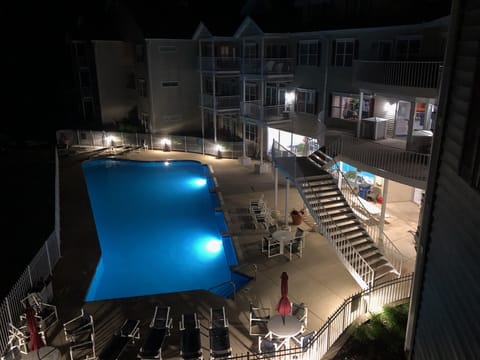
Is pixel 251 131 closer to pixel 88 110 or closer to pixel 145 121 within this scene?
pixel 145 121

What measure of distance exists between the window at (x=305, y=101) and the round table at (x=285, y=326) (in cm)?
1532

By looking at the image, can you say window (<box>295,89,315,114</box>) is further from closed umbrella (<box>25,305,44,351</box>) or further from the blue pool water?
closed umbrella (<box>25,305,44,351</box>)

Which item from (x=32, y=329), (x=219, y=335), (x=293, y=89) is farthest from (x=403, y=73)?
(x=32, y=329)

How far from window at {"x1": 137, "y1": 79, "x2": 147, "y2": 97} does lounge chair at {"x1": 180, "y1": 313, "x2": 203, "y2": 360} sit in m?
24.0

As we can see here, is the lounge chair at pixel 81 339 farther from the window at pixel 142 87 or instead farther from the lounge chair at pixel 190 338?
the window at pixel 142 87

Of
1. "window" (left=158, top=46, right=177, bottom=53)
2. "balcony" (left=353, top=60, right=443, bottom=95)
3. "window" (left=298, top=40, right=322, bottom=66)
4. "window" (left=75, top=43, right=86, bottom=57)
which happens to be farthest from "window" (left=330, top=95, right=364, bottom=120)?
"window" (left=75, top=43, right=86, bottom=57)

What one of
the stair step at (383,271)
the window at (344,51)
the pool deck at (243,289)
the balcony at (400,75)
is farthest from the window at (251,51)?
the stair step at (383,271)

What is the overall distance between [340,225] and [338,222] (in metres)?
0.20

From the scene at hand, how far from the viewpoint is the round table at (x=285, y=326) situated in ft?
29.1

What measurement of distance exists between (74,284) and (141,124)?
2222cm

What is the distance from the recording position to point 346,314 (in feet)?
31.4

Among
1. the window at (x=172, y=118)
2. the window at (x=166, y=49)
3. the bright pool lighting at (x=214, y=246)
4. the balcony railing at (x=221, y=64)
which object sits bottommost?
the bright pool lighting at (x=214, y=246)

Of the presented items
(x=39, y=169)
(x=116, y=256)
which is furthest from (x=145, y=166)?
(x=116, y=256)

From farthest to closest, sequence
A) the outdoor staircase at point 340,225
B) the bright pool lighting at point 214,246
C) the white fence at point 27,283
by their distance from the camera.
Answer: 1. the bright pool lighting at point 214,246
2. the outdoor staircase at point 340,225
3. the white fence at point 27,283
